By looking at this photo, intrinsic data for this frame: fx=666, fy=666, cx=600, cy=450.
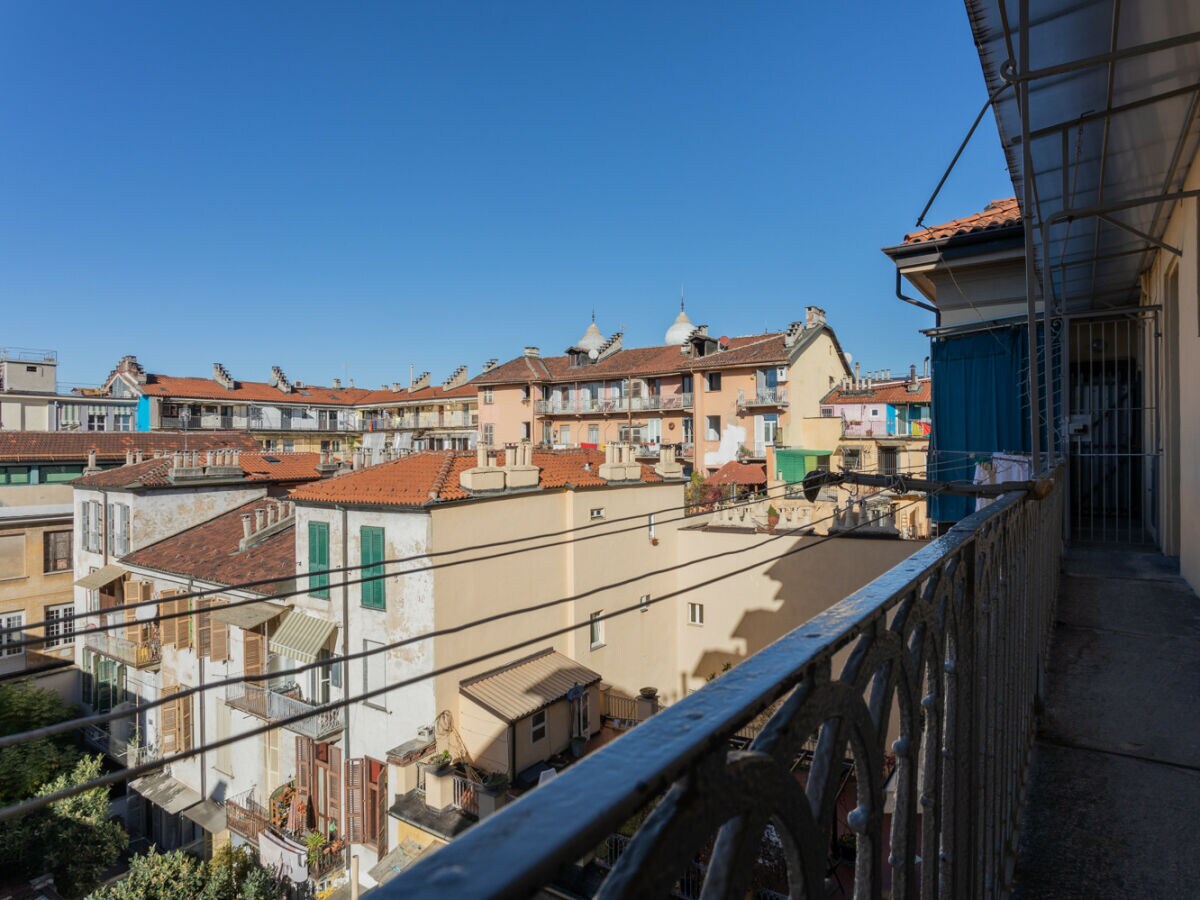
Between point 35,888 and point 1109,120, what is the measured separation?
19.3m

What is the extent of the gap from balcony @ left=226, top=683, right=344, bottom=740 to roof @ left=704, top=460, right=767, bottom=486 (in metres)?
18.1

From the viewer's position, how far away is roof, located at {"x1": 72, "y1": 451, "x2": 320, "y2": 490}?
17.9m

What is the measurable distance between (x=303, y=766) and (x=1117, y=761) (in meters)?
14.7

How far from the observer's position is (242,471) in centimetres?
2030

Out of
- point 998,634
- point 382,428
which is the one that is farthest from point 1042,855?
point 382,428

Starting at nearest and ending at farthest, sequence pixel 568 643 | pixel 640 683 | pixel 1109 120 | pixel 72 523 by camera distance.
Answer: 1. pixel 1109 120
2. pixel 568 643
3. pixel 640 683
4. pixel 72 523

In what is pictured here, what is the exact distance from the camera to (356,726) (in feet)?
41.4

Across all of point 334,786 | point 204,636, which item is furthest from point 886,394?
point 204,636

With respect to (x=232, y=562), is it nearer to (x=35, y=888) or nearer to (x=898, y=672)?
(x=35, y=888)

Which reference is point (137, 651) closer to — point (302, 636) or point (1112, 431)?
point (302, 636)

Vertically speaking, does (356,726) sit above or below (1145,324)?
below

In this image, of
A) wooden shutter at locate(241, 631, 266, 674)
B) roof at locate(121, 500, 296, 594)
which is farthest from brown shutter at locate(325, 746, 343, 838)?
roof at locate(121, 500, 296, 594)

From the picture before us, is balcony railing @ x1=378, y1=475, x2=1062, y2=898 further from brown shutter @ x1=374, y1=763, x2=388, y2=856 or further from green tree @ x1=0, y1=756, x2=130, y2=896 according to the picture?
green tree @ x1=0, y1=756, x2=130, y2=896

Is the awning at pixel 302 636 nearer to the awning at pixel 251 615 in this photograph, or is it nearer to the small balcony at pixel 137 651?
the awning at pixel 251 615
